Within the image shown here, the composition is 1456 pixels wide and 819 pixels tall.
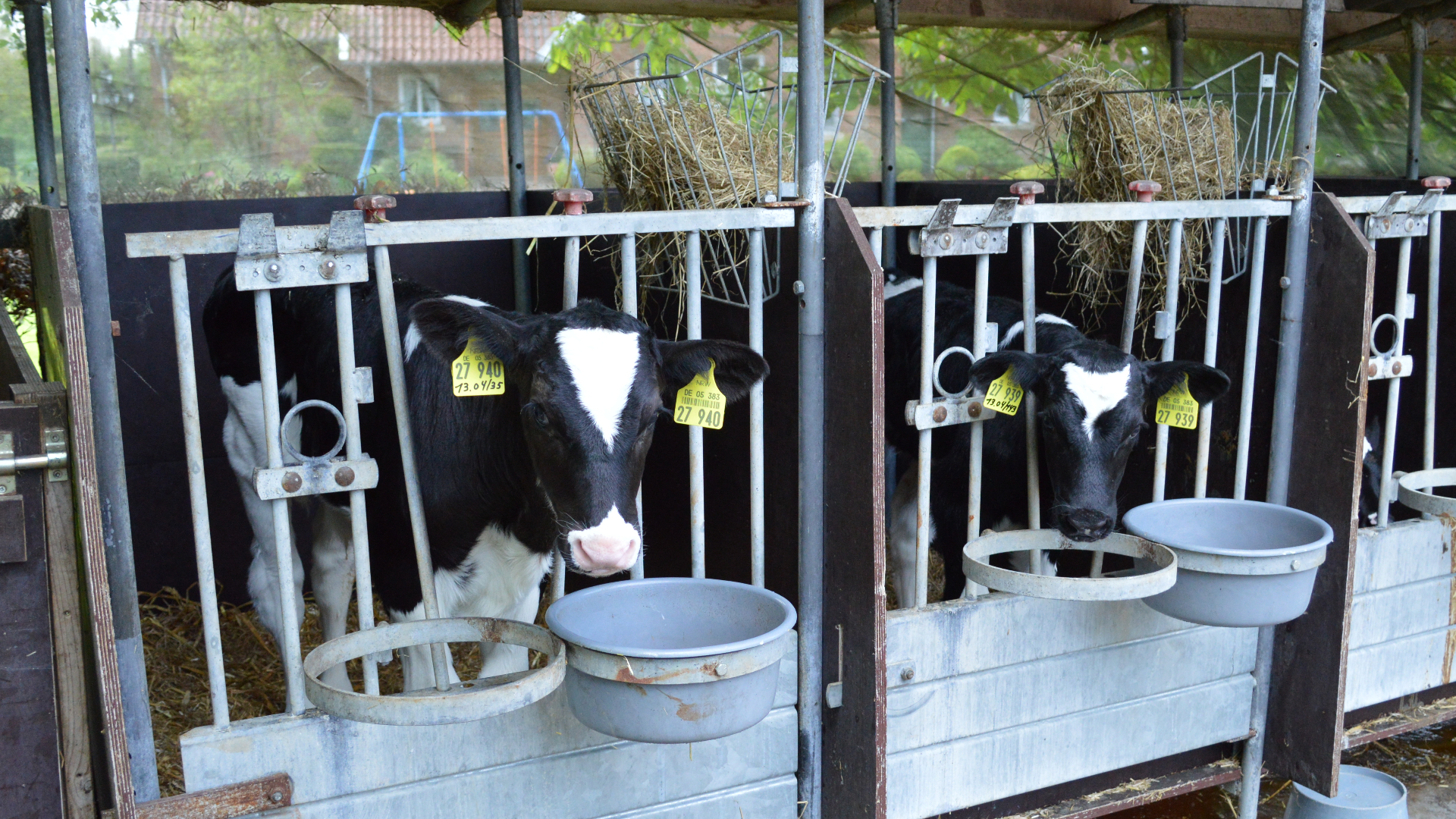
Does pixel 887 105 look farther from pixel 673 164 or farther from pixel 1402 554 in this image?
pixel 1402 554

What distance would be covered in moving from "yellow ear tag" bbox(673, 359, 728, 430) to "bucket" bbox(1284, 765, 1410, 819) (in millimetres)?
2212

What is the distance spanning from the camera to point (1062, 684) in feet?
10.7

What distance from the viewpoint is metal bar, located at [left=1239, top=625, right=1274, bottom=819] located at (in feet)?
11.9

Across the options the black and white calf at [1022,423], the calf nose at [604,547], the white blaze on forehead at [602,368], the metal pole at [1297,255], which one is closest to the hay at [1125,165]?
the black and white calf at [1022,423]

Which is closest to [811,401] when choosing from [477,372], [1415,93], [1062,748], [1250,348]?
[477,372]

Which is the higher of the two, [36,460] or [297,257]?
[297,257]

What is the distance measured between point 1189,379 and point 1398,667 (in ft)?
4.69

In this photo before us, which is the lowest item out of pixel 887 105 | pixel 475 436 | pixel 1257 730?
pixel 1257 730

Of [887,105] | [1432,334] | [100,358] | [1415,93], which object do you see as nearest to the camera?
[100,358]

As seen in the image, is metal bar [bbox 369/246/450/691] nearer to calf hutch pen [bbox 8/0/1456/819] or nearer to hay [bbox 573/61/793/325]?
calf hutch pen [bbox 8/0/1456/819]

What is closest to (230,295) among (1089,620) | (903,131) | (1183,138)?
(1089,620)

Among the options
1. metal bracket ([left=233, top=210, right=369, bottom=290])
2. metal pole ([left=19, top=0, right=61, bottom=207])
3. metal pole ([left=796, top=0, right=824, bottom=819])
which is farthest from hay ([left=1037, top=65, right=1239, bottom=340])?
metal pole ([left=19, top=0, right=61, bottom=207])

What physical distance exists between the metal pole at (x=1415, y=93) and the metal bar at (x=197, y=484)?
5.52m

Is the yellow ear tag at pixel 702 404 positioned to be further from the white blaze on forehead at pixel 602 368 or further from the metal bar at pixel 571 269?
the metal bar at pixel 571 269
